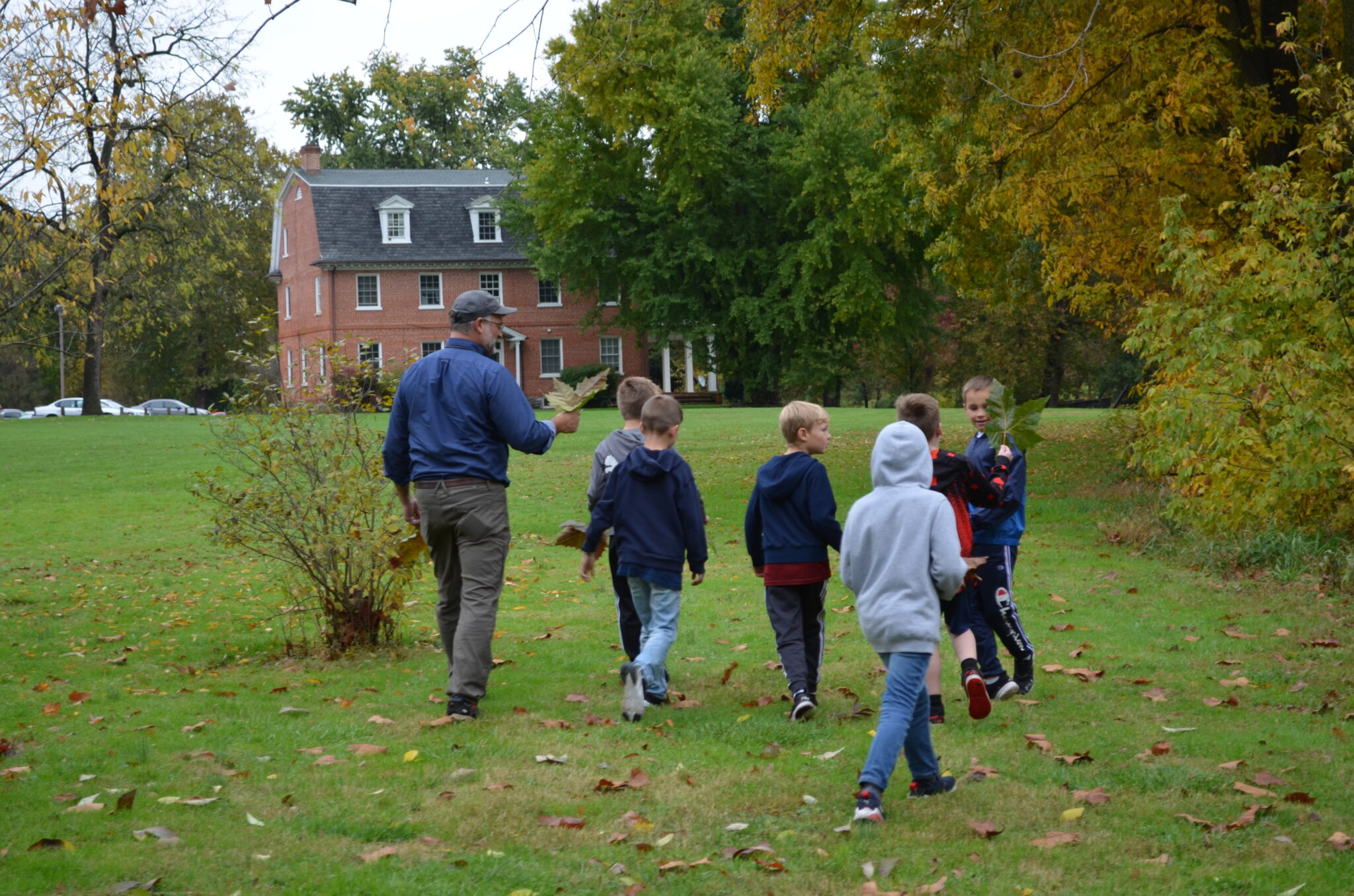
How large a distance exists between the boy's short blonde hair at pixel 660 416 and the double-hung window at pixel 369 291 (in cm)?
4618

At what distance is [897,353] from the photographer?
46719 mm

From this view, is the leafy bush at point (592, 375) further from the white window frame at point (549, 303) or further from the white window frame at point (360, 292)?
the white window frame at point (360, 292)

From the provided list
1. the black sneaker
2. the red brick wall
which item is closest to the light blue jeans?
the black sneaker

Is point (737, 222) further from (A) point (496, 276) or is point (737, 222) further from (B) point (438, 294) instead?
(B) point (438, 294)

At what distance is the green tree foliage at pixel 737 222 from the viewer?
3525cm

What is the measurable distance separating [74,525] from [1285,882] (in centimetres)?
1524

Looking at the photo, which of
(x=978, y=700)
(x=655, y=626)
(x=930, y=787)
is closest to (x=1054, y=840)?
(x=930, y=787)

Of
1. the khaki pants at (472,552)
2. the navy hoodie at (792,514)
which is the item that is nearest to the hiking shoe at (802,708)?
the navy hoodie at (792,514)

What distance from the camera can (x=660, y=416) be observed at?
20.8 feet

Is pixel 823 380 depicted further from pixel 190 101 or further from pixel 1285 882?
pixel 1285 882

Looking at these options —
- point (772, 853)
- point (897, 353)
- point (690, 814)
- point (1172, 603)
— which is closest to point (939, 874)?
point (772, 853)

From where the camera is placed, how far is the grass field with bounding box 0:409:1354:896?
4199 mm

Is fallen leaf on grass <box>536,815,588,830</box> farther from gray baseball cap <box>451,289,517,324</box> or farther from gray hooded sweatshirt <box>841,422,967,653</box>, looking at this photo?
gray baseball cap <box>451,289,517,324</box>

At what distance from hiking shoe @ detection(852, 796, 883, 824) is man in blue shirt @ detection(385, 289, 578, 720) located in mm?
2269
